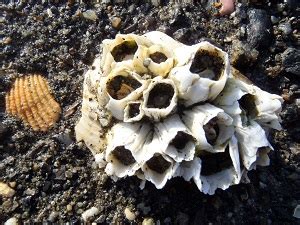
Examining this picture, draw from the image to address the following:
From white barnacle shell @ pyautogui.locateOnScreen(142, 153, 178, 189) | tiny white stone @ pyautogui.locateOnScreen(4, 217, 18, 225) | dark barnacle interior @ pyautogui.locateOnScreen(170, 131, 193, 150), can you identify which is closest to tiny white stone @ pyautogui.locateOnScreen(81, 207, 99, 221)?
tiny white stone @ pyautogui.locateOnScreen(4, 217, 18, 225)

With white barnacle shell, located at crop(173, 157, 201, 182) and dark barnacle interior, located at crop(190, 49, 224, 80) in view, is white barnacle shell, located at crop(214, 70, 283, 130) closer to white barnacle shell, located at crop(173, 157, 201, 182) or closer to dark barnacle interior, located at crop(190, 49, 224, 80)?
dark barnacle interior, located at crop(190, 49, 224, 80)

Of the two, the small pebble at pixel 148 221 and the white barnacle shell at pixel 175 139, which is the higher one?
the white barnacle shell at pixel 175 139

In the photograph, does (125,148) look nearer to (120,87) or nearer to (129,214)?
(120,87)

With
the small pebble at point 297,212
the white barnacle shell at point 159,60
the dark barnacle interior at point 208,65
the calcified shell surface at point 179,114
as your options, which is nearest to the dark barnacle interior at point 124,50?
the calcified shell surface at point 179,114

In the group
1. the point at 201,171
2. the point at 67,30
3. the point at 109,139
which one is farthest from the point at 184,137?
the point at 67,30

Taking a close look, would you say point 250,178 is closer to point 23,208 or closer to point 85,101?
point 85,101

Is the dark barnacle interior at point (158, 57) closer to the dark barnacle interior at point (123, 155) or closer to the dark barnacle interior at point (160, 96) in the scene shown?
the dark barnacle interior at point (160, 96)

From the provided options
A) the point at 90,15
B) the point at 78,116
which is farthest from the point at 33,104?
the point at 90,15
